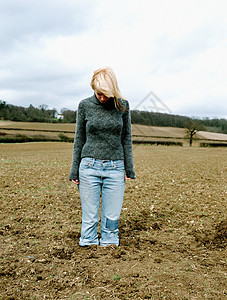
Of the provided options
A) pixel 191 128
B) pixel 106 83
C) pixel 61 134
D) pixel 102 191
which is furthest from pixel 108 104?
pixel 191 128

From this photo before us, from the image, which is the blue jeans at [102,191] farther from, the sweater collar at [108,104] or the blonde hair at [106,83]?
the blonde hair at [106,83]

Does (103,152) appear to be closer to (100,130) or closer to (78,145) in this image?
(100,130)

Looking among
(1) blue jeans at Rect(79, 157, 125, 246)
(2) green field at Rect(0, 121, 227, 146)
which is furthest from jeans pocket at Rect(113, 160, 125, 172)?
(2) green field at Rect(0, 121, 227, 146)

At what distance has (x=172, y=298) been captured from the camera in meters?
2.68

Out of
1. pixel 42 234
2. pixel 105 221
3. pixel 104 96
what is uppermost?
pixel 104 96

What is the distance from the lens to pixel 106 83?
3.29 meters

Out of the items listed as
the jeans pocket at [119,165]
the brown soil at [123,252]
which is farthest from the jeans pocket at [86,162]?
the brown soil at [123,252]

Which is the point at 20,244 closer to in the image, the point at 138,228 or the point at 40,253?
the point at 40,253

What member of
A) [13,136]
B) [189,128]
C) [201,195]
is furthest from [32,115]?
[201,195]

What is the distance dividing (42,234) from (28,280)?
5.47ft

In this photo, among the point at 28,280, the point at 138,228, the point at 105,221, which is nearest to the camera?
the point at 28,280

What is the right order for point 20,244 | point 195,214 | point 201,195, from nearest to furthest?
point 20,244
point 195,214
point 201,195

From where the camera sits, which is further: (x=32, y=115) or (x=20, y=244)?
(x=32, y=115)

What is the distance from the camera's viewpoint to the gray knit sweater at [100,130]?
349 cm
